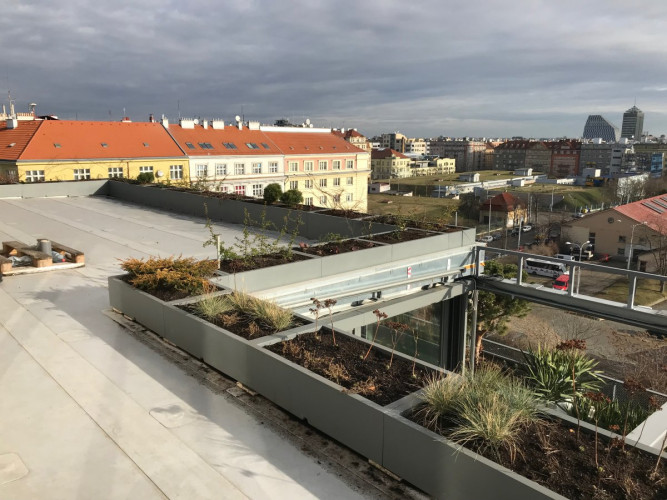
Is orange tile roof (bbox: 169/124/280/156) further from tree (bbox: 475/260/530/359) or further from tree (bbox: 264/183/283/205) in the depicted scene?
tree (bbox: 475/260/530/359)

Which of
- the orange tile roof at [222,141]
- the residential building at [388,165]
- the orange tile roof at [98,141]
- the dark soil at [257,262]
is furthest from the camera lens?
the residential building at [388,165]

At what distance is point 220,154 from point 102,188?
26.5m

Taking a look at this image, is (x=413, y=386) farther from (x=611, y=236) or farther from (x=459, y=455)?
(x=611, y=236)

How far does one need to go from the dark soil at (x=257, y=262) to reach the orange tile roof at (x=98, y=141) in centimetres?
3194

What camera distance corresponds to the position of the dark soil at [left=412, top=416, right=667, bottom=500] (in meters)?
3.08

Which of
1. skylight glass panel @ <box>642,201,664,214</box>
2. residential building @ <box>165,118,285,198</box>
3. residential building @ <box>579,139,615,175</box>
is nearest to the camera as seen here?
Answer: residential building @ <box>165,118,285,198</box>

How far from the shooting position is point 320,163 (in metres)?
56.5

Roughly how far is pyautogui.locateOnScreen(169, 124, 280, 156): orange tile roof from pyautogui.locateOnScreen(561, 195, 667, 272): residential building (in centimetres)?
3577

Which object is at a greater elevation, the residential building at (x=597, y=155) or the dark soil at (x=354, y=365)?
the residential building at (x=597, y=155)

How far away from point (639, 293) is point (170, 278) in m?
44.6

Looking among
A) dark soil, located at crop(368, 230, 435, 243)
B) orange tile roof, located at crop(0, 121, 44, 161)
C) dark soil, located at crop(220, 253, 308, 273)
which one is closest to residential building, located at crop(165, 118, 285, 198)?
orange tile roof, located at crop(0, 121, 44, 161)

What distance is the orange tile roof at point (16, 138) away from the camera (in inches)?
1361

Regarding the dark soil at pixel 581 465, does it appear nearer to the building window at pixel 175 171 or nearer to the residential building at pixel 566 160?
the building window at pixel 175 171

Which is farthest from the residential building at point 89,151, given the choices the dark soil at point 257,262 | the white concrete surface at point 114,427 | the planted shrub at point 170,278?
the white concrete surface at point 114,427
